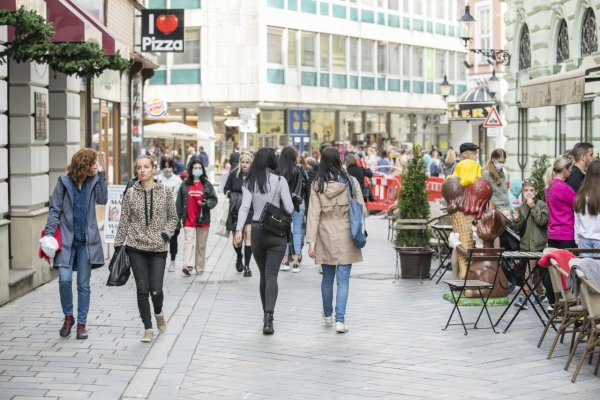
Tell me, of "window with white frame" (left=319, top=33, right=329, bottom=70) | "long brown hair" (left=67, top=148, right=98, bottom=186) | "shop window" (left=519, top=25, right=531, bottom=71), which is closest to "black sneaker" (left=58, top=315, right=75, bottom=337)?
"long brown hair" (left=67, top=148, right=98, bottom=186)

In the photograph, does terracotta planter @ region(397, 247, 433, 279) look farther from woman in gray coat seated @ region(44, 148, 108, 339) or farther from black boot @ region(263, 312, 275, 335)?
woman in gray coat seated @ region(44, 148, 108, 339)

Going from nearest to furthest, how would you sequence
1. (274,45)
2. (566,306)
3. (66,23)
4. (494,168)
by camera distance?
(566,306) < (66,23) < (494,168) < (274,45)

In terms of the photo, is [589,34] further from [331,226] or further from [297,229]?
[331,226]

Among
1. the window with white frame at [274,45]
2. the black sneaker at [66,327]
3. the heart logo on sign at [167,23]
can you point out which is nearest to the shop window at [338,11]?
the window with white frame at [274,45]

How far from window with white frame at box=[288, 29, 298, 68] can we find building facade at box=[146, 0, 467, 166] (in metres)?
0.04

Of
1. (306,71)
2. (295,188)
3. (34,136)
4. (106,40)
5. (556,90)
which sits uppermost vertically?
(306,71)

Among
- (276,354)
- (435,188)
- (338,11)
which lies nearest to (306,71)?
(338,11)

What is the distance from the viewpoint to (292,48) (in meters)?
52.2

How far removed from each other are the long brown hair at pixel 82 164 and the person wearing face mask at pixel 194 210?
18.6ft

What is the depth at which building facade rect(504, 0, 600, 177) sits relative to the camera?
1748cm

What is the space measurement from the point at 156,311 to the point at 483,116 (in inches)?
956

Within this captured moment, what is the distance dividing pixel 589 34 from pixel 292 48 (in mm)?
31105

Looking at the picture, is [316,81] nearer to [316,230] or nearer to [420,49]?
[420,49]

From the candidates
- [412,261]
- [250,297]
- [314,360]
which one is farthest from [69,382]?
[412,261]
